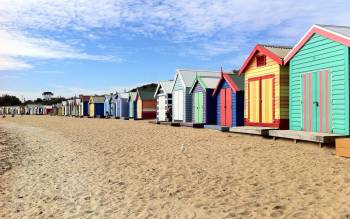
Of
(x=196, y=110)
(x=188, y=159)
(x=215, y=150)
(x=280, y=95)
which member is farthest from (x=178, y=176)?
(x=196, y=110)

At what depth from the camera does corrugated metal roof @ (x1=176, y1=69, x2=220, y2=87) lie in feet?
95.1

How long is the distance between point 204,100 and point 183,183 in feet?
55.0

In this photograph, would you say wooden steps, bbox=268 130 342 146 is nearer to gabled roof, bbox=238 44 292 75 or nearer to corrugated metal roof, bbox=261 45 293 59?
gabled roof, bbox=238 44 292 75

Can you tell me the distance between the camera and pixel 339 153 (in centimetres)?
1092

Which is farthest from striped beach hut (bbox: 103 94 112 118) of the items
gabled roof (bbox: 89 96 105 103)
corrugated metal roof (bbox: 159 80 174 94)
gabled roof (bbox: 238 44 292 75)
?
gabled roof (bbox: 238 44 292 75)

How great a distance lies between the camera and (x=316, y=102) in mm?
14219

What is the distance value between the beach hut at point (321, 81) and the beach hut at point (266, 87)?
1.87 ft

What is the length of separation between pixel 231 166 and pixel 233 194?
9.34 ft

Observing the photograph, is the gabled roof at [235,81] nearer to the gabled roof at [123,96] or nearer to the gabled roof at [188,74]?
the gabled roof at [188,74]

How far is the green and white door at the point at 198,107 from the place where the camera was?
2583 cm

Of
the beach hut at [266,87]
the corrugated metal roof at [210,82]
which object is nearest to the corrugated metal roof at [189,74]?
the corrugated metal roof at [210,82]

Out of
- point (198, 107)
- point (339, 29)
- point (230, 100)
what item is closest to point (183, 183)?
point (339, 29)

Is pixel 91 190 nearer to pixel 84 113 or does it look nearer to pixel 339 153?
pixel 339 153

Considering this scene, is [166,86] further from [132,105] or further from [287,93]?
[287,93]
